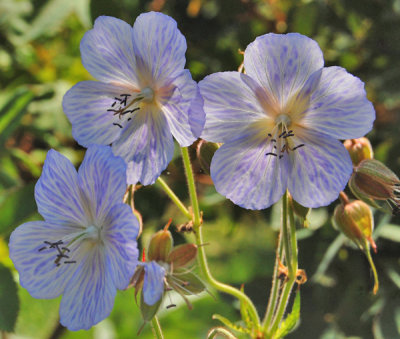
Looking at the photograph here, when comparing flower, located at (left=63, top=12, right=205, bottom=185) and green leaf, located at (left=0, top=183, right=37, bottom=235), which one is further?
green leaf, located at (left=0, top=183, right=37, bottom=235)

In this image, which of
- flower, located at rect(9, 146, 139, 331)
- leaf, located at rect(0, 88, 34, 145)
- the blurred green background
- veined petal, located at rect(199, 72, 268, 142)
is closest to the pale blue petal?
flower, located at rect(9, 146, 139, 331)

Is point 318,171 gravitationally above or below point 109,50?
below

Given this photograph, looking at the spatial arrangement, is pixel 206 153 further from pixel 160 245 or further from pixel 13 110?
pixel 13 110

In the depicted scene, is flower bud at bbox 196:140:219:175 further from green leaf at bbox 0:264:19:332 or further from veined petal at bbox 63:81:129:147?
green leaf at bbox 0:264:19:332

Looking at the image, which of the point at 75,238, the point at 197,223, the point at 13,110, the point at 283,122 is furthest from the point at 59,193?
the point at 13,110

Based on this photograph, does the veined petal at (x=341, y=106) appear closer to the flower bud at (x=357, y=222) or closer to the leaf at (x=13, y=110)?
the flower bud at (x=357, y=222)

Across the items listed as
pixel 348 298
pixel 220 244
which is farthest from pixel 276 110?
pixel 220 244

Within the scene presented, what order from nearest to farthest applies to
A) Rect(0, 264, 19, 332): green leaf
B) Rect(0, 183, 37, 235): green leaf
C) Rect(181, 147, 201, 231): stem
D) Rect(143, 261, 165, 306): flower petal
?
Rect(143, 261, 165, 306): flower petal → Rect(181, 147, 201, 231): stem → Rect(0, 264, 19, 332): green leaf → Rect(0, 183, 37, 235): green leaf
